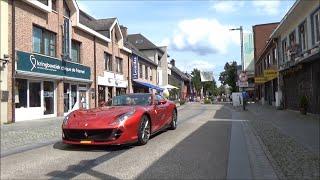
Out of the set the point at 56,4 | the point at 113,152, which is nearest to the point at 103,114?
the point at 113,152

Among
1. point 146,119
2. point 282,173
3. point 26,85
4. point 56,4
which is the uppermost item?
point 56,4

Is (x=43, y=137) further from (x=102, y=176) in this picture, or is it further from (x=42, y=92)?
(x=42, y=92)

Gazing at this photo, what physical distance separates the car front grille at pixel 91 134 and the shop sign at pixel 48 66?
1081 cm

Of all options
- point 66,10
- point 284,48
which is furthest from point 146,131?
point 284,48

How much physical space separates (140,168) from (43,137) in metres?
6.04

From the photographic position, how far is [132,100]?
39.2 feet

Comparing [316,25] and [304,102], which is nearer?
[316,25]

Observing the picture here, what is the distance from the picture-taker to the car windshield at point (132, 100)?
38.8 feet

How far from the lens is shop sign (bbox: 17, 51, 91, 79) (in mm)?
20094

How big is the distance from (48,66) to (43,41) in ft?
4.43

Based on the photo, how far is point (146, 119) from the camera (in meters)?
11.0

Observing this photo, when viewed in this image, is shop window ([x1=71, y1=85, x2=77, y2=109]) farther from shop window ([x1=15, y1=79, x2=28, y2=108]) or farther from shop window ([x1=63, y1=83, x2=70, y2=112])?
shop window ([x1=15, y1=79, x2=28, y2=108])

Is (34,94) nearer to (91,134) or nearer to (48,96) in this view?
(48,96)

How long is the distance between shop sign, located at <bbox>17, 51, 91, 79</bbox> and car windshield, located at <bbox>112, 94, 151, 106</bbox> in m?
9.09
